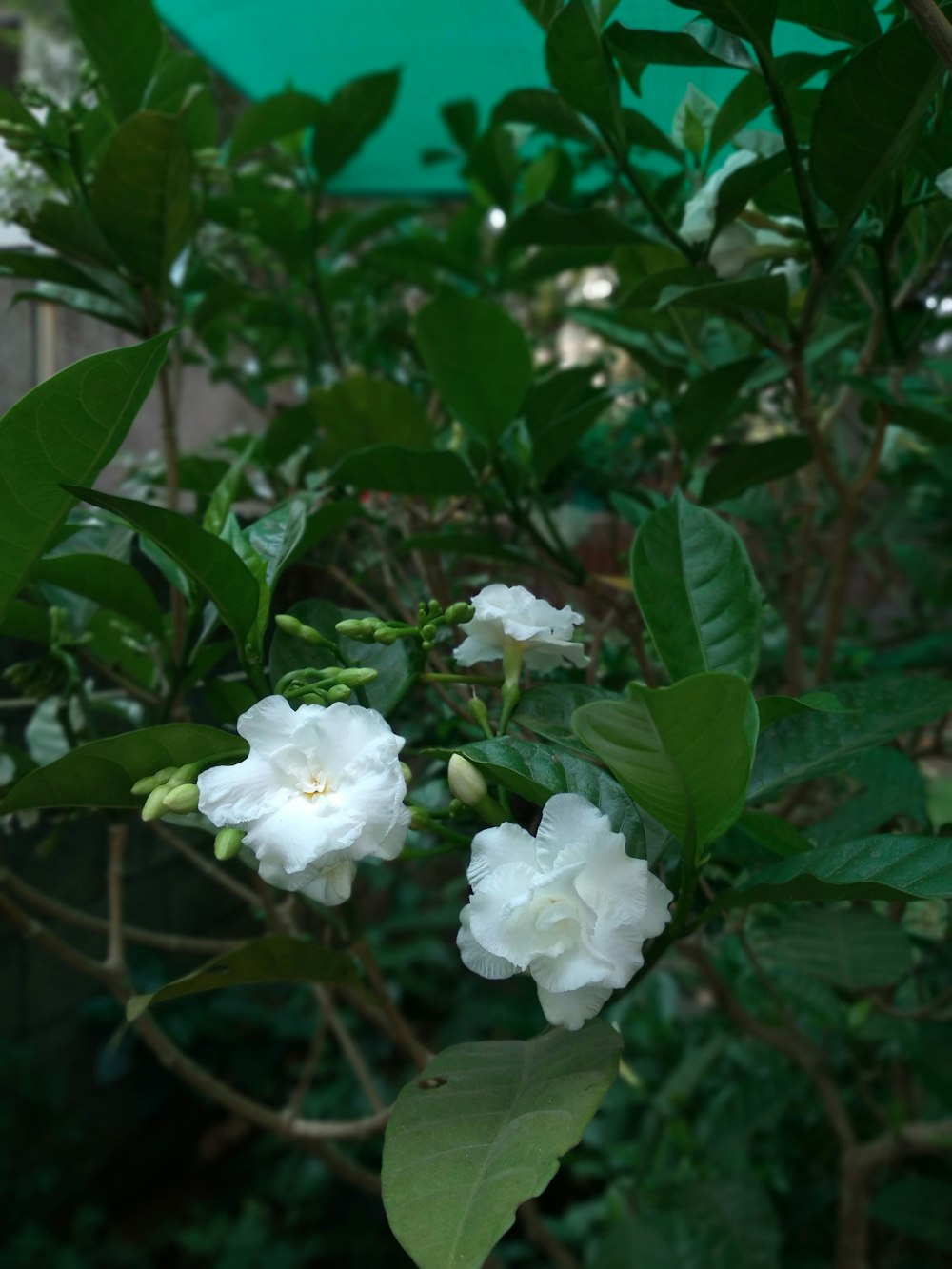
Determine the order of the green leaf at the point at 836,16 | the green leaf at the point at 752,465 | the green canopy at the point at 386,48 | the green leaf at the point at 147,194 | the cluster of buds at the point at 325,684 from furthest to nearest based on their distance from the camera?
the green canopy at the point at 386,48, the green leaf at the point at 752,465, the green leaf at the point at 147,194, the green leaf at the point at 836,16, the cluster of buds at the point at 325,684

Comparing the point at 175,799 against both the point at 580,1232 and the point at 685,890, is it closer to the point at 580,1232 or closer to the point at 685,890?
the point at 685,890

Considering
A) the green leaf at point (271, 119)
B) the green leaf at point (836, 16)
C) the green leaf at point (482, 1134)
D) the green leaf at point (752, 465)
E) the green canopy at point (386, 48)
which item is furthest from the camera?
the green canopy at point (386, 48)

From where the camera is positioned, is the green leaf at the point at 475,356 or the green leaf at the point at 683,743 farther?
the green leaf at the point at 475,356

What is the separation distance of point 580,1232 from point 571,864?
1.60 m

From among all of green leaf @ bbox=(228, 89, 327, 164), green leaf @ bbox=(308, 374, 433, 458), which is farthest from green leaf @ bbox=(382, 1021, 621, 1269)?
green leaf @ bbox=(228, 89, 327, 164)

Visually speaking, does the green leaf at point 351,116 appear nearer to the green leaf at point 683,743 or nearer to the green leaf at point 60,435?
the green leaf at point 60,435

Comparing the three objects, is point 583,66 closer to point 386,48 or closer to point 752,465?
point 752,465

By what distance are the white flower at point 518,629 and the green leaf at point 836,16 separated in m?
0.42

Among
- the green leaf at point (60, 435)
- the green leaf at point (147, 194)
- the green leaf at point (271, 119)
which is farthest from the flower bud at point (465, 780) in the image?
the green leaf at point (271, 119)

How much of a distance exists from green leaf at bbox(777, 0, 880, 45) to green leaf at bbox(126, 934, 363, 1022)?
68 centimetres

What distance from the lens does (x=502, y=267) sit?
1.32 meters

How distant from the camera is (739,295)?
725 mm

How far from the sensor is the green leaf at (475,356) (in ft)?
2.69

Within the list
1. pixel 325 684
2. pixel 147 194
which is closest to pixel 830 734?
pixel 325 684
